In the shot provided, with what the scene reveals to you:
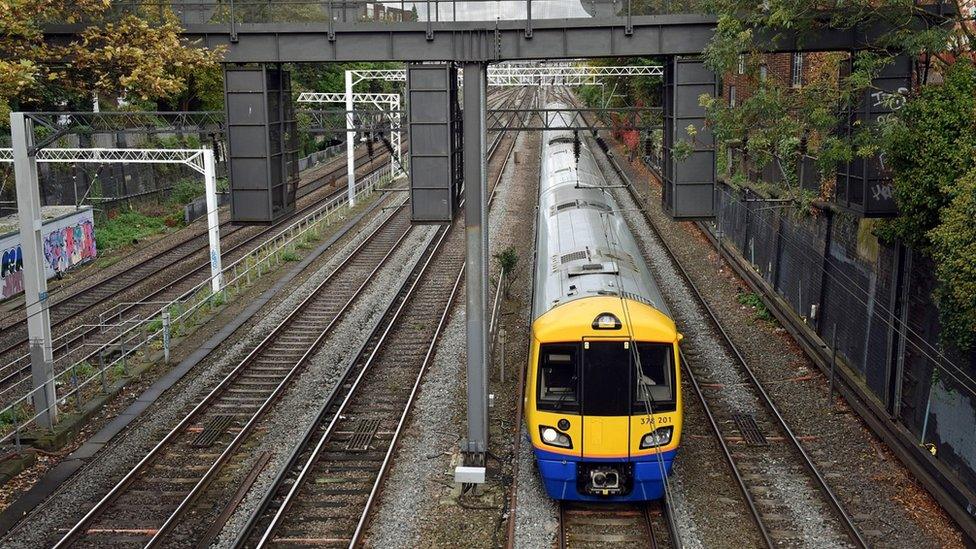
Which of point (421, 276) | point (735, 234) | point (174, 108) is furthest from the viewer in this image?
point (174, 108)

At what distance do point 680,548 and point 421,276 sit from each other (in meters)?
15.8

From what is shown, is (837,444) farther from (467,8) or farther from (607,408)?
(467,8)

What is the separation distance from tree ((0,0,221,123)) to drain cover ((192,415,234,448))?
217 inches

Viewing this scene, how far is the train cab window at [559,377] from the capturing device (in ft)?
37.7

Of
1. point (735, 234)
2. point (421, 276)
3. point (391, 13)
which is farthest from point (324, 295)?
point (735, 234)

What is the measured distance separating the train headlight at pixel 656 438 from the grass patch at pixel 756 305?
10314 millimetres

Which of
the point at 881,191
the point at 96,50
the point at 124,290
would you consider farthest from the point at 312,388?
the point at 124,290

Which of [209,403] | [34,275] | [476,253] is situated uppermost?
[476,253]

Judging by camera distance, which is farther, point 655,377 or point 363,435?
point 363,435

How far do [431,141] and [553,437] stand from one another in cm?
471

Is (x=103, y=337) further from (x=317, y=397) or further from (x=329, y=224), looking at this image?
(x=329, y=224)

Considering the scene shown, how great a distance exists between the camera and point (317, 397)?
16391 millimetres

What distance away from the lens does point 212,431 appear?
48.6 feet

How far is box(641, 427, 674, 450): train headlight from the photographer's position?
37.1 feet
